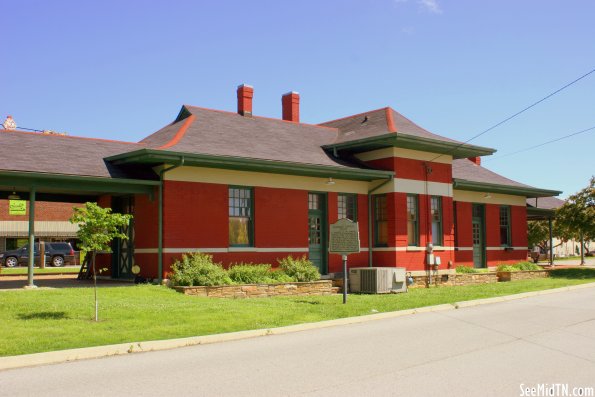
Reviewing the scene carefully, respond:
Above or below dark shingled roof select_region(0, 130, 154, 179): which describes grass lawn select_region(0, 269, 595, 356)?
below

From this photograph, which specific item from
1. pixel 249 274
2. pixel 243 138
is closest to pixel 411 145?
pixel 243 138

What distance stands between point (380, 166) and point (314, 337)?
12434 mm

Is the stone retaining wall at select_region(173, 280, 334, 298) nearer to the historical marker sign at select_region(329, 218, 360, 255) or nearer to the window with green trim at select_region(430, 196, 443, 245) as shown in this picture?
the historical marker sign at select_region(329, 218, 360, 255)

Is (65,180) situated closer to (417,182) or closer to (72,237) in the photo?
(417,182)

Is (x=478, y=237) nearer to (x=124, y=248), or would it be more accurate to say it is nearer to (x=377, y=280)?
(x=377, y=280)

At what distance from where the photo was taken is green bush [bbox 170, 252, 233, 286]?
16.8 meters

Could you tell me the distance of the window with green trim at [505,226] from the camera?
29344 mm

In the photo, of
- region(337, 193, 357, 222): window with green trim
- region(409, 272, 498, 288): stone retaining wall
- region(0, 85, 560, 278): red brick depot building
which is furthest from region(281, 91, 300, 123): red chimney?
region(409, 272, 498, 288): stone retaining wall

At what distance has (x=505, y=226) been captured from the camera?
29.5 metres

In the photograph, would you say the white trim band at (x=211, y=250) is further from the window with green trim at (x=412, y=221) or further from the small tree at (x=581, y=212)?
the small tree at (x=581, y=212)

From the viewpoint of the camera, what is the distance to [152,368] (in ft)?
27.2

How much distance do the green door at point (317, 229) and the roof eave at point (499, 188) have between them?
645 centimetres

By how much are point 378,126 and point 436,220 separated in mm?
4224

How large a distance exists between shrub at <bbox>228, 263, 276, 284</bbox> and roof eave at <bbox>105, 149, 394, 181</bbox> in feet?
9.93
